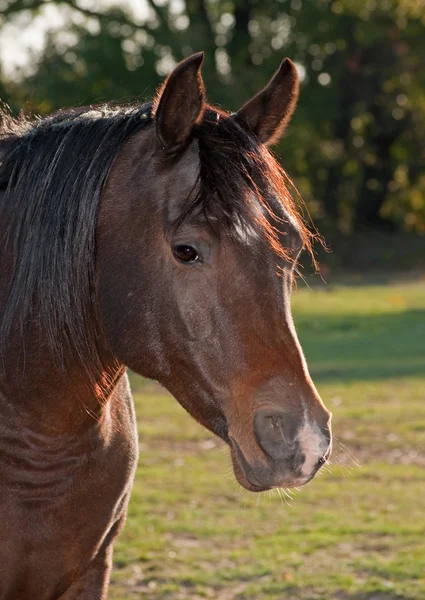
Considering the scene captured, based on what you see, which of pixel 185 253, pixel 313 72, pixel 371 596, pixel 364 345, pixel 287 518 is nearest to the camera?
pixel 185 253

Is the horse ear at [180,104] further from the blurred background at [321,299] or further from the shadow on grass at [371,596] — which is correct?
the shadow on grass at [371,596]

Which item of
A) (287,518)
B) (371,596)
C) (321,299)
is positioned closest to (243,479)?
(371,596)

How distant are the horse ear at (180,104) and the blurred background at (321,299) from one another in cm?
92

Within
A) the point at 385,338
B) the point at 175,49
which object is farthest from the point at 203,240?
the point at 175,49

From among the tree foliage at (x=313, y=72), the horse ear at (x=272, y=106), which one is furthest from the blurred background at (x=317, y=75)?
the horse ear at (x=272, y=106)

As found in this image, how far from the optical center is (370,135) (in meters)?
33.1

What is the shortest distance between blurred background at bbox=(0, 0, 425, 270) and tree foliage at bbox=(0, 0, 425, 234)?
0.04 meters

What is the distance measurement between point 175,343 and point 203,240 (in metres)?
0.30

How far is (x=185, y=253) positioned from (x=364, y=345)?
12.9 metres

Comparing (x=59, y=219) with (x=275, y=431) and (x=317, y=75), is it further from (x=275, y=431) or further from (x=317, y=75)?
(x=317, y=75)

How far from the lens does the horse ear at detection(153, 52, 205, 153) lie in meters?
2.53

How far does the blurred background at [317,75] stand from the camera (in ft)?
86.0

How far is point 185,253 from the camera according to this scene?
2.59m

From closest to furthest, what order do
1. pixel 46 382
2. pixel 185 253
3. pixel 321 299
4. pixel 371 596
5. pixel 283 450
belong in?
pixel 283 450, pixel 185 253, pixel 46 382, pixel 371 596, pixel 321 299
